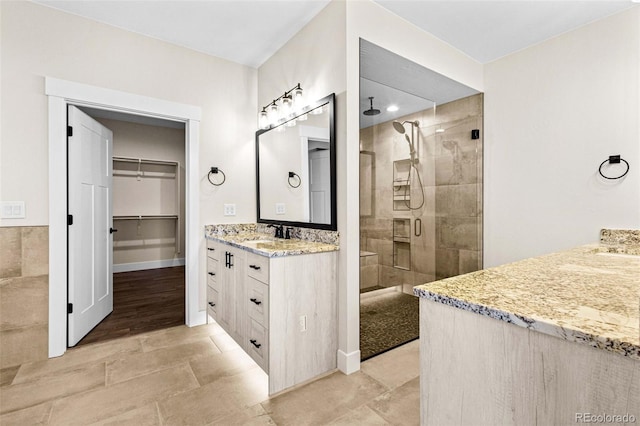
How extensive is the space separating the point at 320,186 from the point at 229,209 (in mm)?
1248

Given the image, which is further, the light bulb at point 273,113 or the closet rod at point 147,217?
the closet rod at point 147,217

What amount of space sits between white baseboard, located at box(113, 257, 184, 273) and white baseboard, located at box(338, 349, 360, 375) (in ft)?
14.8

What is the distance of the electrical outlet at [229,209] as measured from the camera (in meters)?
3.18

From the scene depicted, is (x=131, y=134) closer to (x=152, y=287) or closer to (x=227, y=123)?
(x=152, y=287)

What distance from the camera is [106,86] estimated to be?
8.47 ft

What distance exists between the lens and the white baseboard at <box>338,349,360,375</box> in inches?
83.0

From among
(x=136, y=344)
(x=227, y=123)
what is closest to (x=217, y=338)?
(x=136, y=344)

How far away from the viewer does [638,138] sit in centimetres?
226

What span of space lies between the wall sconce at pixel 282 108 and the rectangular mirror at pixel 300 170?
64 millimetres

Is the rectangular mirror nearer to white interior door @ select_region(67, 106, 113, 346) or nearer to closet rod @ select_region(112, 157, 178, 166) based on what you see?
white interior door @ select_region(67, 106, 113, 346)

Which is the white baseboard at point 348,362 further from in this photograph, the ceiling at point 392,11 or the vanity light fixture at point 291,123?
the vanity light fixture at point 291,123

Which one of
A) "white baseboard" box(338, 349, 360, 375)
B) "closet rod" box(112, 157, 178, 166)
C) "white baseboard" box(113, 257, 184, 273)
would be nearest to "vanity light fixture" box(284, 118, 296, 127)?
"white baseboard" box(338, 349, 360, 375)

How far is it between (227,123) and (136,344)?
2.20 meters

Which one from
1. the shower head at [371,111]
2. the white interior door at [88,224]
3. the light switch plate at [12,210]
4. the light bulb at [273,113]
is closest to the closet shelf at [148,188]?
the white interior door at [88,224]
